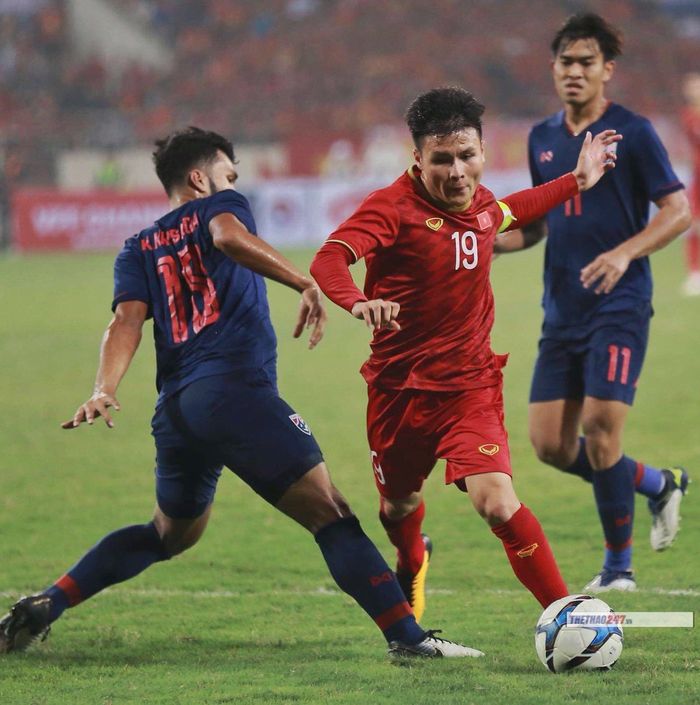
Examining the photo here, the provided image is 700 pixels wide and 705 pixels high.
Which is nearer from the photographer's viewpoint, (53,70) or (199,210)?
(199,210)

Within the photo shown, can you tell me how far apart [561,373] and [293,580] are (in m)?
1.51

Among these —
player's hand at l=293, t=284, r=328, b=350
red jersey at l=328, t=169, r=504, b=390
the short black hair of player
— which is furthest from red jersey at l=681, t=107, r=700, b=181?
player's hand at l=293, t=284, r=328, b=350

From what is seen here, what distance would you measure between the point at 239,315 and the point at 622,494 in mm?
2088

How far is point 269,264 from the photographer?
4379mm

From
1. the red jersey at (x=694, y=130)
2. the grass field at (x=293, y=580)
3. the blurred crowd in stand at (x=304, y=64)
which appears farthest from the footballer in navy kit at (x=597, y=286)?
the blurred crowd in stand at (x=304, y=64)

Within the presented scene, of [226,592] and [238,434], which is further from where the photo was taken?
[226,592]

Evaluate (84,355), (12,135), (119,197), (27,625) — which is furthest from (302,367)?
(12,135)

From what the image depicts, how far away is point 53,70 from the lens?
120 feet

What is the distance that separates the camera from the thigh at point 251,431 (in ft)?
14.8

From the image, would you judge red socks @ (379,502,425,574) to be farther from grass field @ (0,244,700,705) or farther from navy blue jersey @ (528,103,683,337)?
navy blue jersey @ (528,103,683,337)

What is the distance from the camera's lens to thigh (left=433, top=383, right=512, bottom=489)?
4.46 m

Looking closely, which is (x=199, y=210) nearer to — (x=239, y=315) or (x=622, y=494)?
(x=239, y=315)

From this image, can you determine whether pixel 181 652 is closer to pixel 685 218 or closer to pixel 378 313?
pixel 378 313

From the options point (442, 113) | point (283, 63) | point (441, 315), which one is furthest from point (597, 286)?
point (283, 63)
